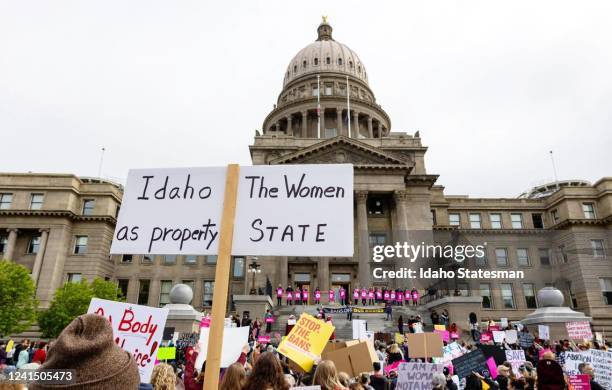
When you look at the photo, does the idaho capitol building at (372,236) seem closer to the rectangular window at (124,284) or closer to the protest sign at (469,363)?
the rectangular window at (124,284)

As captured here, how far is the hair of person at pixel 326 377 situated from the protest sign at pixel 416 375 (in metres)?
3.28

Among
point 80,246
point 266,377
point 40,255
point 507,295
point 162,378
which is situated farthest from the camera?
point 507,295

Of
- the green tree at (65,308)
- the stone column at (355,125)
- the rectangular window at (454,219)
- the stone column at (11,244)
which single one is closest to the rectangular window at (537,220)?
the rectangular window at (454,219)

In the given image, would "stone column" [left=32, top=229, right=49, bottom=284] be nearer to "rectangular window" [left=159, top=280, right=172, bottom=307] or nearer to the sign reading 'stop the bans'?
"rectangular window" [left=159, top=280, right=172, bottom=307]

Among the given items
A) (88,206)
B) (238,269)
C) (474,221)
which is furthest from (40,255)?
(474,221)

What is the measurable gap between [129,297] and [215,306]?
53.1 meters

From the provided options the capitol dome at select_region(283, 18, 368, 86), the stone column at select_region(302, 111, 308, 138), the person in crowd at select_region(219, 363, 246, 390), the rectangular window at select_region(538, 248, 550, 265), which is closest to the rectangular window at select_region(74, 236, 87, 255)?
the stone column at select_region(302, 111, 308, 138)

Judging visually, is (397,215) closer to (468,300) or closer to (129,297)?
(468,300)

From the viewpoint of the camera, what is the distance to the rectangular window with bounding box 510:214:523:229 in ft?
197

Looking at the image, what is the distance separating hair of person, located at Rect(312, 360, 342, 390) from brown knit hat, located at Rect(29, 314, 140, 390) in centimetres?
394

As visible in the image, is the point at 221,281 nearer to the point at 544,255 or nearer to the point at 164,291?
the point at 164,291

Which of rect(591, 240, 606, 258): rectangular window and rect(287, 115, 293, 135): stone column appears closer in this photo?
rect(591, 240, 606, 258): rectangular window

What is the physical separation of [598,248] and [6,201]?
69486 millimetres

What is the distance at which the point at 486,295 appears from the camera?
54688 millimetres
